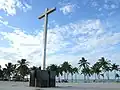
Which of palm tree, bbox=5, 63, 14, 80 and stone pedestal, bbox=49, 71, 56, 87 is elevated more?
palm tree, bbox=5, 63, 14, 80

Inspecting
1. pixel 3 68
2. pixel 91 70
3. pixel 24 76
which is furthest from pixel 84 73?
pixel 3 68

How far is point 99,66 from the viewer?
102 meters

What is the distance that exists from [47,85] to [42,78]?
118cm

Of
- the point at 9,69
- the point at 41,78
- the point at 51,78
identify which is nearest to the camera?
the point at 41,78

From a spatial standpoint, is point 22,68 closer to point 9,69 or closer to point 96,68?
point 9,69

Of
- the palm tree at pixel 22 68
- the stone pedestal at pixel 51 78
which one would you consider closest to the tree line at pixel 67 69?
the palm tree at pixel 22 68

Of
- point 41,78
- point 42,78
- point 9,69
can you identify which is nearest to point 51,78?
point 42,78

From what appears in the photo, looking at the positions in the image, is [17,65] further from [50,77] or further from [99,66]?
[50,77]

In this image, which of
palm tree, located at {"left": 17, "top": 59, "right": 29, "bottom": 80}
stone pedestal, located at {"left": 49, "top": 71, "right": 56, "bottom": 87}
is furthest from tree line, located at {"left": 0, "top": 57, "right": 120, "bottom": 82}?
stone pedestal, located at {"left": 49, "top": 71, "right": 56, "bottom": 87}

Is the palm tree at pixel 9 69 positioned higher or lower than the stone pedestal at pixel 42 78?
higher

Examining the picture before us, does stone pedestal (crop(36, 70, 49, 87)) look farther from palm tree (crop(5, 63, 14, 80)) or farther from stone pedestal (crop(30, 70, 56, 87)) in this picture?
palm tree (crop(5, 63, 14, 80))

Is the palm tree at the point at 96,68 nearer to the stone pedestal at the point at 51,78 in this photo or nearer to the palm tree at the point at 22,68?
the palm tree at the point at 22,68

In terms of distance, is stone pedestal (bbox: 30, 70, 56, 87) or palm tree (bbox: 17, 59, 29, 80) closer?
→ stone pedestal (bbox: 30, 70, 56, 87)

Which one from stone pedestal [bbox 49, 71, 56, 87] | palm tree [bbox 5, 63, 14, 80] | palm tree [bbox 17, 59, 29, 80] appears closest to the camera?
stone pedestal [bbox 49, 71, 56, 87]
